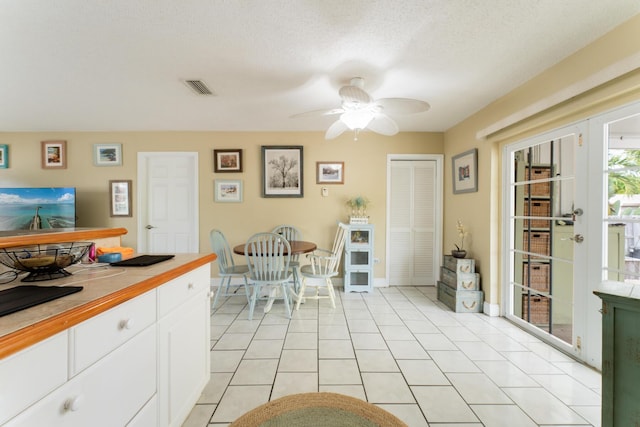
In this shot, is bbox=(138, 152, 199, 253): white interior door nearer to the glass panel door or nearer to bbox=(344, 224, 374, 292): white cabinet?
bbox=(344, 224, 374, 292): white cabinet

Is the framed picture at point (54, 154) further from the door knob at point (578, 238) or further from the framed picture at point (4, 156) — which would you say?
the door knob at point (578, 238)

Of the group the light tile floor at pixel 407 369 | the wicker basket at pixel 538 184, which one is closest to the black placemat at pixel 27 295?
the light tile floor at pixel 407 369

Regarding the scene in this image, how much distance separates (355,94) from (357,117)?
0.31 metres

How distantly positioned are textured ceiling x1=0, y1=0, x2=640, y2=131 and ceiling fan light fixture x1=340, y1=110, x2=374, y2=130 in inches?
13.5

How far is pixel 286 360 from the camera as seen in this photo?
2062 millimetres

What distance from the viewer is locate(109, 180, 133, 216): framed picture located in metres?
4.00

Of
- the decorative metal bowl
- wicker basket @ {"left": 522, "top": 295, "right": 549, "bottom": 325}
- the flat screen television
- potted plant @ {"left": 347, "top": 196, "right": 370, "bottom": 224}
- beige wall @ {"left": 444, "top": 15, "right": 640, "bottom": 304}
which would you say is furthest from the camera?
potted plant @ {"left": 347, "top": 196, "right": 370, "bottom": 224}

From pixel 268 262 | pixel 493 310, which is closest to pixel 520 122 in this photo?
pixel 493 310

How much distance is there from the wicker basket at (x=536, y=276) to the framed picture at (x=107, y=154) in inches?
213

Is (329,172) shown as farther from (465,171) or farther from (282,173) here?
(465,171)

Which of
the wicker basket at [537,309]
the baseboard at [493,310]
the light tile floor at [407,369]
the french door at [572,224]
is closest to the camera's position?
the light tile floor at [407,369]

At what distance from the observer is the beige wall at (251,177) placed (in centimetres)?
399

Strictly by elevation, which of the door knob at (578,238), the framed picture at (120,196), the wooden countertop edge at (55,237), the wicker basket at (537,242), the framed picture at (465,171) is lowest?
the wicker basket at (537,242)

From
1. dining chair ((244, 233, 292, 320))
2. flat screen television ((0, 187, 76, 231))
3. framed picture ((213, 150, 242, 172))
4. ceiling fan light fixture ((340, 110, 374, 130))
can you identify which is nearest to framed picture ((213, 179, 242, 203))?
framed picture ((213, 150, 242, 172))
